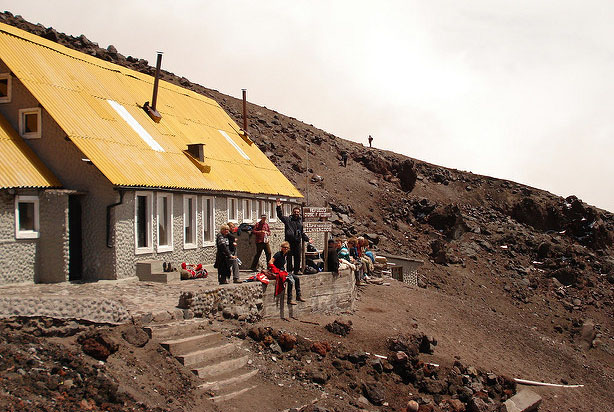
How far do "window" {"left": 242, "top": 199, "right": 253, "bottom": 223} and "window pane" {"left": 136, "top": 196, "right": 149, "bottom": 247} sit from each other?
7226 millimetres

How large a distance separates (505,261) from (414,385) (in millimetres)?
35065

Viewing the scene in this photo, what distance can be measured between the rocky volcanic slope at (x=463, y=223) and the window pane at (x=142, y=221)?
2301 centimetres

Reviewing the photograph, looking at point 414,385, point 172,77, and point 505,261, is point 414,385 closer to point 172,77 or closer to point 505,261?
point 505,261

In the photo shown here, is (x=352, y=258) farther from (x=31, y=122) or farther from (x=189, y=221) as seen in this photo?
(x=31, y=122)

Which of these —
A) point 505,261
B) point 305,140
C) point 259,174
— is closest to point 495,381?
point 259,174

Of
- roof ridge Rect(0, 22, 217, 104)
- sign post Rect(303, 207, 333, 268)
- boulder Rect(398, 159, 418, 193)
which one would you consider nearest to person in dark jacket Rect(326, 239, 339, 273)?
sign post Rect(303, 207, 333, 268)

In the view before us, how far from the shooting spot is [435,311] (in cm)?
2442

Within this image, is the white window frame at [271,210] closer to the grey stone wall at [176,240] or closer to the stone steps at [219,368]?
the grey stone wall at [176,240]

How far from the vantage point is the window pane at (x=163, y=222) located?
19781 millimetres

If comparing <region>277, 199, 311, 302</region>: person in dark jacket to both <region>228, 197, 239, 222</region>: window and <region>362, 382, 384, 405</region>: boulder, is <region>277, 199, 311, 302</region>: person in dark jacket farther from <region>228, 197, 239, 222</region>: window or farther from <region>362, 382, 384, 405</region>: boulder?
<region>228, 197, 239, 222</region>: window

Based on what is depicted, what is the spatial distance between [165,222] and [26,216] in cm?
438

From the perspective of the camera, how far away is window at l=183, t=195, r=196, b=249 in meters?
21.1

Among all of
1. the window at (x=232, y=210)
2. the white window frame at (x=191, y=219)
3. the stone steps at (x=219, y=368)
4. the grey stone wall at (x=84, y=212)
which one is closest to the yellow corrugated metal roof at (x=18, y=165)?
the grey stone wall at (x=84, y=212)

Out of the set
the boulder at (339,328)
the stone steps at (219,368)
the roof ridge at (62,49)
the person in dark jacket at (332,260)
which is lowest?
the boulder at (339,328)
